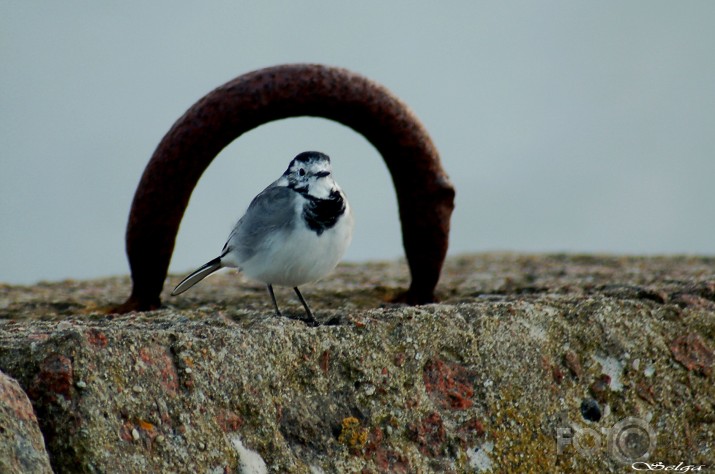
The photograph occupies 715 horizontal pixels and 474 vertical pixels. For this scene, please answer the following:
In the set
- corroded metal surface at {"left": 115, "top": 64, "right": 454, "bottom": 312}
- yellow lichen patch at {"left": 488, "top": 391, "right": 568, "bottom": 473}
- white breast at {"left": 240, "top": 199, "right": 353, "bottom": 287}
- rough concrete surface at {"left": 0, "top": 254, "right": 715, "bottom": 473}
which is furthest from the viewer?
corroded metal surface at {"left": 115, "top": 64, "right": 454, "bottom": 312}

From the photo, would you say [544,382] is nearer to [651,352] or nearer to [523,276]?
[651,352]

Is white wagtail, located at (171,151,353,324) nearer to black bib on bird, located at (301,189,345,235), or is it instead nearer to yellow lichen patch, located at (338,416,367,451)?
black bib on bird, located at (301,189,345,235)

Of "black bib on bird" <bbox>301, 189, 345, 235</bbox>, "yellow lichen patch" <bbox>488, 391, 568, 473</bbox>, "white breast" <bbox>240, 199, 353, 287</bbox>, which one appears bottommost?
"yellow lichen patch" <bbox>488, 391, 568, 473</bbox>

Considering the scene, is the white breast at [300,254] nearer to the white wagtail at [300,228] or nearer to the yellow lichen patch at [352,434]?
the white wagtail at [300,228]

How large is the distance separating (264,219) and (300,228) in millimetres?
207

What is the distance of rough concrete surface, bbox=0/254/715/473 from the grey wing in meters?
0.33

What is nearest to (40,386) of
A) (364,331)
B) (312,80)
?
(364,331)

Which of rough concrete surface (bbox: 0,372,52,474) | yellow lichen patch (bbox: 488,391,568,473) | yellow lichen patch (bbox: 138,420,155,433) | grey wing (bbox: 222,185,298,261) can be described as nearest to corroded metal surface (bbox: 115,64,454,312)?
grey wing (bbox: 222,185,298,261)

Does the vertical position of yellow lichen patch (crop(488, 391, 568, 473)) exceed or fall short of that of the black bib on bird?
it falls short

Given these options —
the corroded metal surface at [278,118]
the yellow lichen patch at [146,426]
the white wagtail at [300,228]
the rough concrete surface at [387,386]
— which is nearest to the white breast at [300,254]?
the white wagtail at [300,228]

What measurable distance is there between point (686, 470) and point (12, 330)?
2.83 m

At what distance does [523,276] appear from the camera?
632 cm

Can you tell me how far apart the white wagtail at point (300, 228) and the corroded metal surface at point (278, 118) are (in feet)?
1.28

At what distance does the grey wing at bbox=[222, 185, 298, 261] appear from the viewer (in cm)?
484
